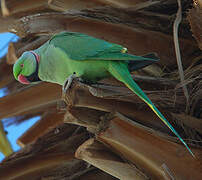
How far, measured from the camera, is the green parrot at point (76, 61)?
198cm

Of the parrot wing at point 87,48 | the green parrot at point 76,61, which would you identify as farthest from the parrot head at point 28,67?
the parrot wing at point 87,48

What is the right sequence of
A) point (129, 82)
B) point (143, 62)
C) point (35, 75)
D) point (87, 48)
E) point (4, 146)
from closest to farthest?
point (129, 82), point (143, 62), point (87, 48), point (35, 75), point (4, 146)

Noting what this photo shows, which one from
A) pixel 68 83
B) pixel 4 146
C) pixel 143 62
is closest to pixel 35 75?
pixel 68 83

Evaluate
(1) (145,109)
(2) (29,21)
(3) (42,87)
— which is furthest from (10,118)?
(1) (145,109)

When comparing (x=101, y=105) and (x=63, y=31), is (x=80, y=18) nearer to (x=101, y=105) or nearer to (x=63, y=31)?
(x=63, y=31)

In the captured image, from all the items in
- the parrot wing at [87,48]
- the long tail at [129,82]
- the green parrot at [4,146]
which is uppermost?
the parrot wing at [87,48]

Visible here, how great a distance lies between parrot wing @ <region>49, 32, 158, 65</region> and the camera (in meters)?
1.98

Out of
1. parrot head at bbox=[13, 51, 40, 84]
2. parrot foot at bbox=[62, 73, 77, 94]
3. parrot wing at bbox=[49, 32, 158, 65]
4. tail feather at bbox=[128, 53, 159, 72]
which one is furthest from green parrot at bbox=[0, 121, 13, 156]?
tail feather at bbox=[128, 53, 159, 72]

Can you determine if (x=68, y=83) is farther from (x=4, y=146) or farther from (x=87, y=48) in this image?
(x=4, y=146)

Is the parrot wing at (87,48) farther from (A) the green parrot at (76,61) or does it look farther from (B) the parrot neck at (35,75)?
(B) the parrot neck at (35,75)

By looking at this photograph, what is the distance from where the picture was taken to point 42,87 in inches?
97.0

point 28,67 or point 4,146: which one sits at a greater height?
point 28,67

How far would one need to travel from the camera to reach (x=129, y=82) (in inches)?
71.0

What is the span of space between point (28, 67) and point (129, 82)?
24.3 inches
